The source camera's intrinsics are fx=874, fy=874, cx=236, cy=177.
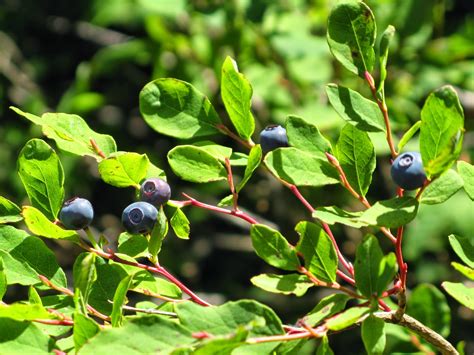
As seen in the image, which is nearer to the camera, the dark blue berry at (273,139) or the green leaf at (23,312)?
the green leaf at (23,312)

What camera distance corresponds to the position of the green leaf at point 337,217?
0.94m

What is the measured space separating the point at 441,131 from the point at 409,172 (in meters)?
0.08

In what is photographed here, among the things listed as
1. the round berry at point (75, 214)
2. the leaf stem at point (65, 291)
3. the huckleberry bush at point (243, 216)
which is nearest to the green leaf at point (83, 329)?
the huckleberry bush at point (243, 216)

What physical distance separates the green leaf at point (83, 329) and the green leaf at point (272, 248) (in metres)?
0.21

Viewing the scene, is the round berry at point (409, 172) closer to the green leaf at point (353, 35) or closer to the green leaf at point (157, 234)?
the green leaf at point (353, 35)

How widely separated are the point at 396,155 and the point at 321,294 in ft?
6.17

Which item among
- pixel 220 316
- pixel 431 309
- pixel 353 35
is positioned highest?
pixel 353 35

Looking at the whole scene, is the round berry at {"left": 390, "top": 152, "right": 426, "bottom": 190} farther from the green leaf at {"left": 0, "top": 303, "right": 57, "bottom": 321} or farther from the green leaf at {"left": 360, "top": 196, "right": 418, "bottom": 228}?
the green leaf at {"left": 0, "top": 303, "right": 57, "bottom": 321}

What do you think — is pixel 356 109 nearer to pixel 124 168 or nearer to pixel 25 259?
pixel 124 168

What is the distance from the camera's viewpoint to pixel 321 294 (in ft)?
9.39

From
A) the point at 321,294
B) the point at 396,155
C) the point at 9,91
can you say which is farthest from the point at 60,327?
the point at 9,91

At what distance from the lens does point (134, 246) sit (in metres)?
1.09

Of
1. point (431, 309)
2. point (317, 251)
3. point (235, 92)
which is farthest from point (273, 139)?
point (431, 309)

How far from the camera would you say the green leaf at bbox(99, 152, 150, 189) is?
3.44 feet
